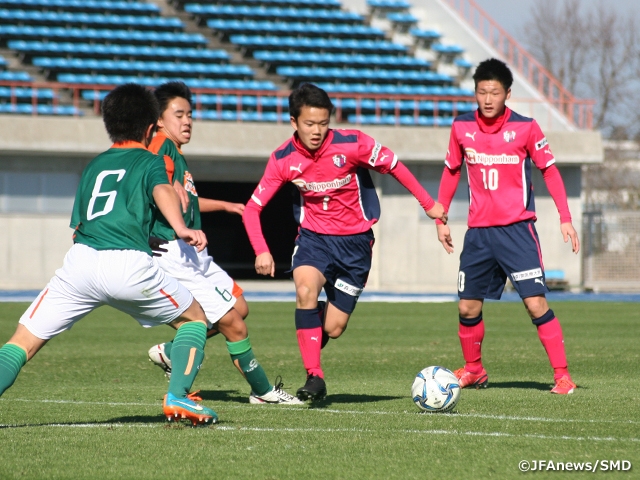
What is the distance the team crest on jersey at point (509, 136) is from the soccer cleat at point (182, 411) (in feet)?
10.2

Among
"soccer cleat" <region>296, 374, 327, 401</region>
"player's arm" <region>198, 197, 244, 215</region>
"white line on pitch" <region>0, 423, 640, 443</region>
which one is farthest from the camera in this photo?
"player's arm" <region>198, 197, 244, 215</region>

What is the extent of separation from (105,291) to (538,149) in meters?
3.48

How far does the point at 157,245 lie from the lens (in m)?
5.95

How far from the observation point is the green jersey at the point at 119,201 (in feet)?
16.1

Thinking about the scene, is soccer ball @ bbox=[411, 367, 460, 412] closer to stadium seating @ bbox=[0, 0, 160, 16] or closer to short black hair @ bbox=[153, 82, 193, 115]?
short black hair @ bbox=[153, 82, 193, 115]

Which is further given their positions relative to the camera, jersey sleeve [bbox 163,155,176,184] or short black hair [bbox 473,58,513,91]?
short black hair [bbox 473,58,513,91]

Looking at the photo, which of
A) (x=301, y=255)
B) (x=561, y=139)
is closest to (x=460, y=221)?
(x=561, y=139)

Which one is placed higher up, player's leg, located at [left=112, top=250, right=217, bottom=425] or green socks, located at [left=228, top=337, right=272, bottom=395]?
player's leg, located at [left=112, top=250, right=217, bottom=425]

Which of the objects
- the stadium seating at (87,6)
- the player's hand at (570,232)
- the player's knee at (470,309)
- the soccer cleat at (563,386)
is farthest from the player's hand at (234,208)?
the stadium seating at (87,6)

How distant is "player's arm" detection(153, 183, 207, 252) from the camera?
4836 mm

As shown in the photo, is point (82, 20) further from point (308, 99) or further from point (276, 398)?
point (276, 398)

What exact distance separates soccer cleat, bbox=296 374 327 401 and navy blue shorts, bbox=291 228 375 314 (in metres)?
0.77

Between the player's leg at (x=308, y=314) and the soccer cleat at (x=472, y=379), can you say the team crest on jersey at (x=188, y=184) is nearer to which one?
the player's leg at (x=308, y=314)

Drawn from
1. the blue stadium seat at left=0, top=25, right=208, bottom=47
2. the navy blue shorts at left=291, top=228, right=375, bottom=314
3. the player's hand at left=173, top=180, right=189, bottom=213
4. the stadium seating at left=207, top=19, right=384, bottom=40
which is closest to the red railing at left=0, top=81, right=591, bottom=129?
the blue stadium seat at left=0, top=25, right=208, bottom=47
